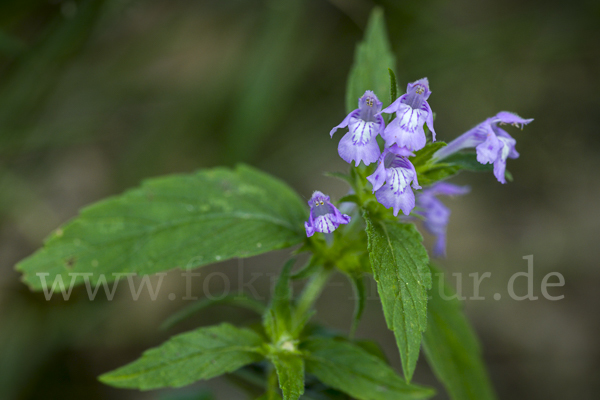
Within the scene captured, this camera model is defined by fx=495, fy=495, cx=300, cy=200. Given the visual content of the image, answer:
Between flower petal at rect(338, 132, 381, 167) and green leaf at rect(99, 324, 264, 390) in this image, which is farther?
green leaf at rect(99, 324, 264, 390)

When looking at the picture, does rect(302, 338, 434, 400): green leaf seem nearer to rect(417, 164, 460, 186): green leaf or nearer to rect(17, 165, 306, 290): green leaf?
rect(17, 165, 306, 290): green leaf

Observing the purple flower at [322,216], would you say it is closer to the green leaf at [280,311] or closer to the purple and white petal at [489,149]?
the green leaf at [280,311]

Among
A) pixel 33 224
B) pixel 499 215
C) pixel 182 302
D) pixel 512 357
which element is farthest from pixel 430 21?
pixel 33 224

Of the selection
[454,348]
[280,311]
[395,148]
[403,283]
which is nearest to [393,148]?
[395,148]

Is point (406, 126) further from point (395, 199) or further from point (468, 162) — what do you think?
point (468, 162)

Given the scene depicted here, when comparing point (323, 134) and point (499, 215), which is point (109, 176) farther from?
point (499, 215)

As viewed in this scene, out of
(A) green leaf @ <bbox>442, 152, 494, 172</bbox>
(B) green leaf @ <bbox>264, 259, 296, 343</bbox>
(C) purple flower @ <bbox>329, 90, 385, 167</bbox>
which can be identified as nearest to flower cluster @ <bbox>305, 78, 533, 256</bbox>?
(C) purple flower @ <bbox>329, 90, 385, 167</bbox>

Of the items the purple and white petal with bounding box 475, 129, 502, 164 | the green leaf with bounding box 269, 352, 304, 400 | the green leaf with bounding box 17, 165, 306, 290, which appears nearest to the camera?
the green leaf with bounding box 269, 352, 304, 400
